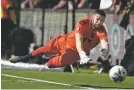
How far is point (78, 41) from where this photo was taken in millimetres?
13594

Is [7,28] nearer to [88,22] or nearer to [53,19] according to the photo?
[53,19]

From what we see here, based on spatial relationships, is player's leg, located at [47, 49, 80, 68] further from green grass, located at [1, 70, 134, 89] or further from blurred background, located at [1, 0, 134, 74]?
blurred background, located at [1, 0, 134, 74]

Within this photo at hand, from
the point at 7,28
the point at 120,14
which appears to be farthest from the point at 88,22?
the point at 7,28

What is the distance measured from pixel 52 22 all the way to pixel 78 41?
12.4 meters

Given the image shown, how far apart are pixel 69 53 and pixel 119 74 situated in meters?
1.26

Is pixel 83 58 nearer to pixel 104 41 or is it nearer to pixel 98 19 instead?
pixel 104 41

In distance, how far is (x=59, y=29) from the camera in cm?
2569

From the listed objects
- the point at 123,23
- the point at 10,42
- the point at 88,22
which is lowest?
the point at 10,42

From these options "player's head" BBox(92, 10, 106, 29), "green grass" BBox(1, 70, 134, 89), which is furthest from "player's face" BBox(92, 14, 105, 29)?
"green grass" BBox(1, 70, 134, 89)

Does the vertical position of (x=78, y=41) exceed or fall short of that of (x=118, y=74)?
it exceeds it

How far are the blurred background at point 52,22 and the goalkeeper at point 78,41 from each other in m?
6.23

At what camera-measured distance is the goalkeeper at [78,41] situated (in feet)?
44.4

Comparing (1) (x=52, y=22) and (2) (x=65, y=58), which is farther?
(1) (x=52, y=22)

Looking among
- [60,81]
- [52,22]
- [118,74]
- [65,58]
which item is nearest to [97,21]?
[65,58]
